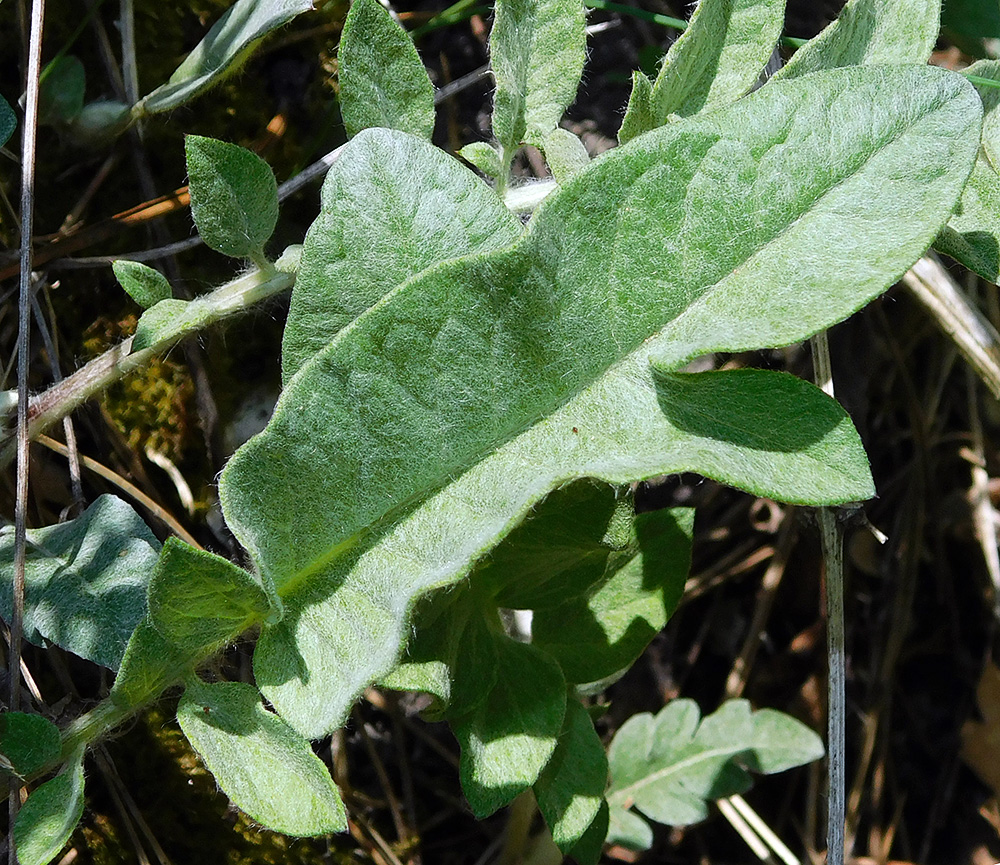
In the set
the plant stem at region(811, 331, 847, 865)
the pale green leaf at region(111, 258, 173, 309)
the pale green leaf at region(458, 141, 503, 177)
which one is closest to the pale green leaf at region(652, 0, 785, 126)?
the pale green leaf at region(458, 141, 503, 177)

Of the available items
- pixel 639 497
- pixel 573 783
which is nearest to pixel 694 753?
pixel 639 497

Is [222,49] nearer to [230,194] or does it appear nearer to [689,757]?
[230,194]

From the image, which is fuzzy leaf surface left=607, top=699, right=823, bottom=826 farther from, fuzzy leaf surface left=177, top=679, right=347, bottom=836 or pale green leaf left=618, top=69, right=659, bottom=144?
pale green leaf left=618, top=69, right=659, bottom=144

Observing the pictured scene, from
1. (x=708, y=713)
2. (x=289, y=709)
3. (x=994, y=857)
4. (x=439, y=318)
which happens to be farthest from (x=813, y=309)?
(x=994, y=857)

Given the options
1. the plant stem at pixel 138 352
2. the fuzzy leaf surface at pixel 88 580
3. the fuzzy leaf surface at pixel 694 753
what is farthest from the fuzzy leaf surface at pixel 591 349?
the fuzzy leaf surface at pixel 694 753

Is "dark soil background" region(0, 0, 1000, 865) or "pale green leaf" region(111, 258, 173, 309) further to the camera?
"dark soil background" region(0, 0, 1000, 865)

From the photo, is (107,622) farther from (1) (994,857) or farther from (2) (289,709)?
(1) (994,857)
